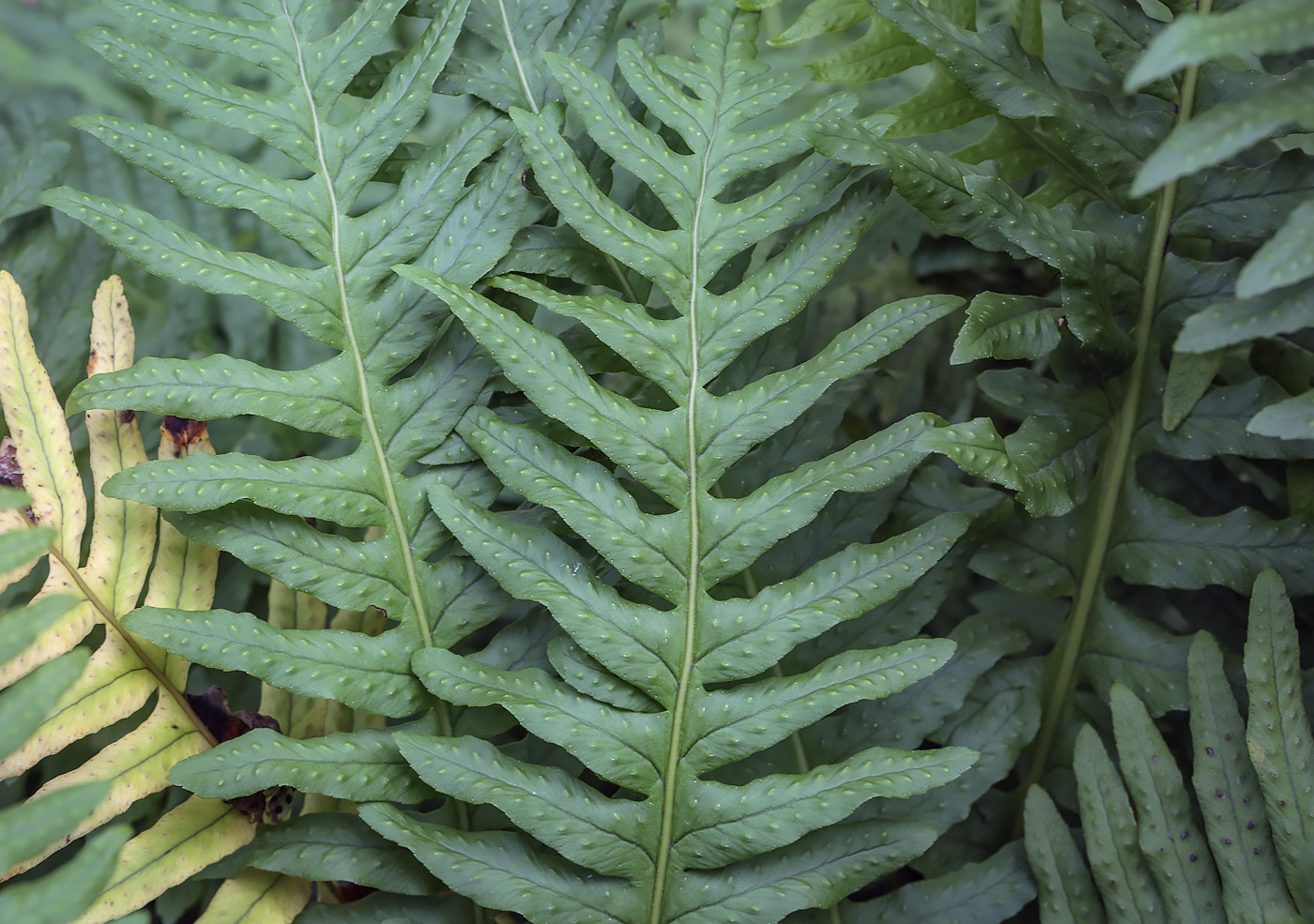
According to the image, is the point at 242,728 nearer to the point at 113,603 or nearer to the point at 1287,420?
the point at 113,603

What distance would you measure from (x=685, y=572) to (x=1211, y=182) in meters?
0.51

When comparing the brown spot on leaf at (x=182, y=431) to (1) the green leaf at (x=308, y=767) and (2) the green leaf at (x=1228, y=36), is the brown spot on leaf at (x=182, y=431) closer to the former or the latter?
(1) the green leaf at (x=308, y=767)

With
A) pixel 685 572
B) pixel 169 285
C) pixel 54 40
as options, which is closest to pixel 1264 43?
pixel 685 572

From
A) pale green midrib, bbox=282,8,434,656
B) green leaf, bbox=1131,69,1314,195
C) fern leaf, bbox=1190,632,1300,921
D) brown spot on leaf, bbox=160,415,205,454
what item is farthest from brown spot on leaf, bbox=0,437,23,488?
fern leaf, bbox=1190,632,1300,921

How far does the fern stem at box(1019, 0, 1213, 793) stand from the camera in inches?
29.1

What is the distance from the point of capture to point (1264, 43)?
0.49m

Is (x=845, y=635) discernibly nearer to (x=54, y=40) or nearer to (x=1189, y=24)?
(x=1189, y=24)

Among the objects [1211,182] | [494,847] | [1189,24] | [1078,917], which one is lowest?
[1078,917]

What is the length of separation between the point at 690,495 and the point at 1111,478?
37cm

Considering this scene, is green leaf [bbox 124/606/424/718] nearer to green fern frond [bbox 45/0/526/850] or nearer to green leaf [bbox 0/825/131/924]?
green fern frond [bbox 45/0/526/850]

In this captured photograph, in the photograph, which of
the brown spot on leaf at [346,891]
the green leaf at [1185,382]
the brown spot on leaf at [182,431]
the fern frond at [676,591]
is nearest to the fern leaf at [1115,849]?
the fern frond at [676,591]

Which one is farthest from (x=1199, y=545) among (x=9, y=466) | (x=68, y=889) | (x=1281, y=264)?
(x=9, y=466)

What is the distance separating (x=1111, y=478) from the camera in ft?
2.58

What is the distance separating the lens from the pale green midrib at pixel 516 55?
0.76m
